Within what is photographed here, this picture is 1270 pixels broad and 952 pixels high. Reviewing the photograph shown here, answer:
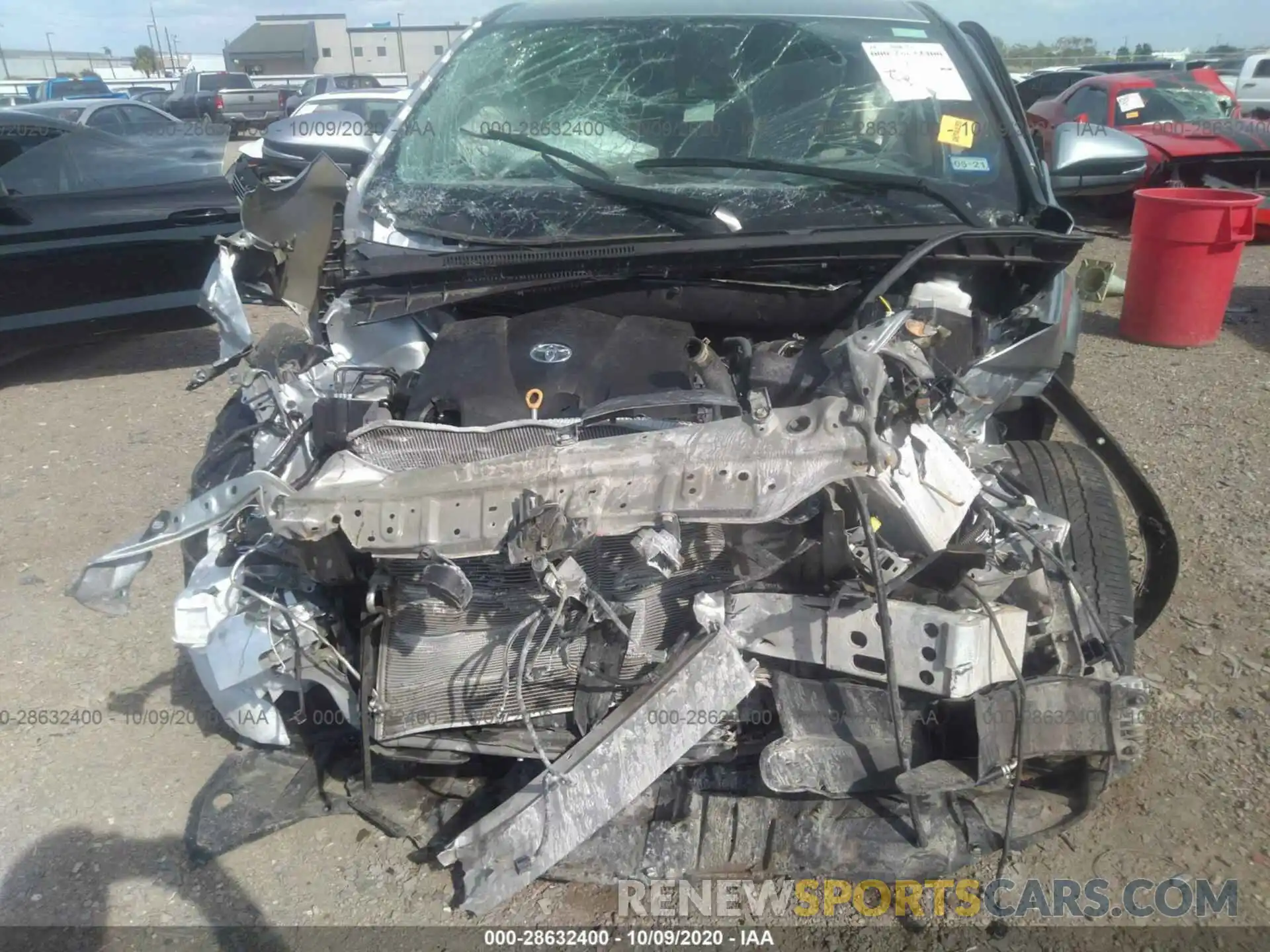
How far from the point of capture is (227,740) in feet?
9.29

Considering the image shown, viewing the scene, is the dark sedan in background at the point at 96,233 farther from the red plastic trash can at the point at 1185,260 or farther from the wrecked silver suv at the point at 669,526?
the red plastic trash can at the point at 1185,260

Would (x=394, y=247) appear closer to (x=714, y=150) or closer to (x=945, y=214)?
(x=714, y=150)

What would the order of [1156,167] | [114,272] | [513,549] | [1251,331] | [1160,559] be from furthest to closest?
[1156,167] < [1251,331] < [114,272] < [1160,559] < [513,549]

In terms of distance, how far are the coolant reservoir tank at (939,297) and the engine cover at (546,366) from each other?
1.89 feet

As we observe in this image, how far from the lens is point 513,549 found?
1804 mm

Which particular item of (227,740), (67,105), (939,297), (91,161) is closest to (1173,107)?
(939,297)

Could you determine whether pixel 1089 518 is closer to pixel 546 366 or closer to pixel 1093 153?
pixel 1093 153

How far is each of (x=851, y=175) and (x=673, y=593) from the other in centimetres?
129

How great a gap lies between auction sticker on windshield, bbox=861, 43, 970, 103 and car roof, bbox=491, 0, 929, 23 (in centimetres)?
21

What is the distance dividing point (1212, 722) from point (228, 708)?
9.13 feet

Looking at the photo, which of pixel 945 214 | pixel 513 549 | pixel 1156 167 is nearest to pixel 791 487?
pixel 513 549

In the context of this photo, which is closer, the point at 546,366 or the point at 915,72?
the point at 546,366

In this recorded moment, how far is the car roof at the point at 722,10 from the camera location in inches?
124

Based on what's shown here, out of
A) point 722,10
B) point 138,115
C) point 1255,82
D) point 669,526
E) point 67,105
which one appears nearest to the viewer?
point 669,526
